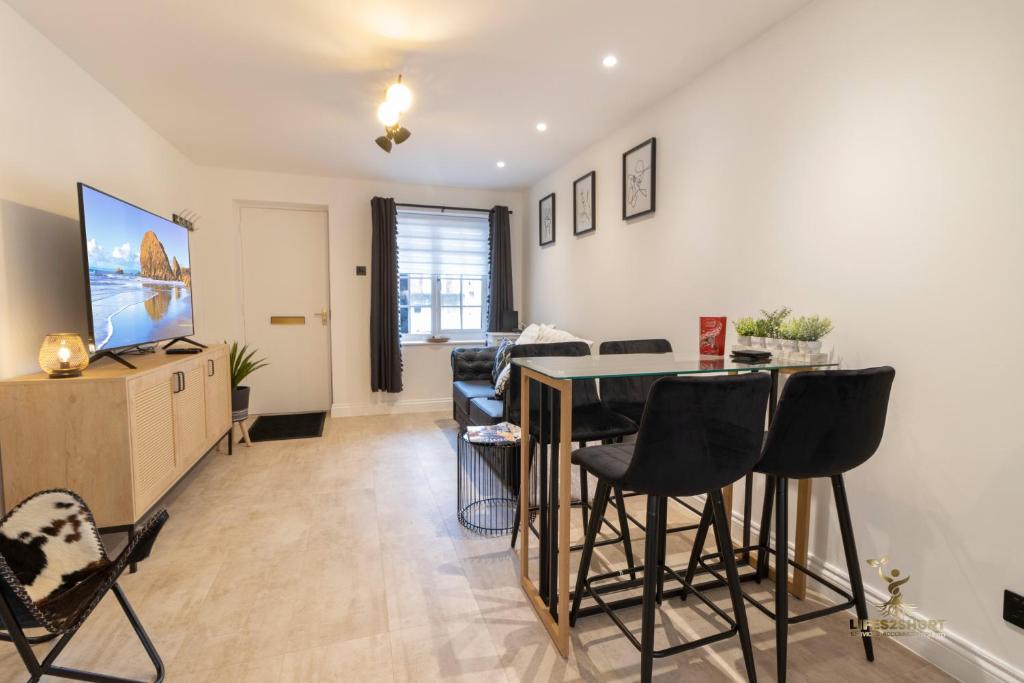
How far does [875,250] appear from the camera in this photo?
1.85m

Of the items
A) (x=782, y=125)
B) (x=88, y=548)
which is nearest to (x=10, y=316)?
(x=88, y=548)

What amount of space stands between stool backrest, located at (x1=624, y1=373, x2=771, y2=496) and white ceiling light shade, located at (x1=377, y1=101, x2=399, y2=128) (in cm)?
244

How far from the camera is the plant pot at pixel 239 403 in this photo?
393 centimetres

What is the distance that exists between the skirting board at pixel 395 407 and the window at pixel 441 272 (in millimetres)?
711

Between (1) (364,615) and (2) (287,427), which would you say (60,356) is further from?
(2) (287,427)

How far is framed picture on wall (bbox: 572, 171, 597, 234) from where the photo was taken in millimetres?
3914

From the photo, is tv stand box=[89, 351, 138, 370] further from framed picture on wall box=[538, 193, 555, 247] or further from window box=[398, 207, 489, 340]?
framed picture on wall box=[538, 193, 555, 247]

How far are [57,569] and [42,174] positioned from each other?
1.91m

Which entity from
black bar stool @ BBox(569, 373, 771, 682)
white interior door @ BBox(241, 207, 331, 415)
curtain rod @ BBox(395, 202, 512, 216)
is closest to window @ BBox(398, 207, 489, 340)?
curtain rod @ BBox(395, 202, 512, 216)

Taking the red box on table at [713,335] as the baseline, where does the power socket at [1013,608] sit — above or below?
below

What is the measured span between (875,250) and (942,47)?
671 millimetres

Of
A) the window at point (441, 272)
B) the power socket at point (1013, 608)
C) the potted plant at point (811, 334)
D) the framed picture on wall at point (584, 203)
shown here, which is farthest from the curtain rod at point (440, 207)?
the power socket at point (1013, 608)

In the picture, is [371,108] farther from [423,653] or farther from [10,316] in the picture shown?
[423,653]

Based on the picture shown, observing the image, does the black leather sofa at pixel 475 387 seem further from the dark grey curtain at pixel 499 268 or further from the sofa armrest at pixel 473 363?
the dark grey curtain at pixel 499 268
